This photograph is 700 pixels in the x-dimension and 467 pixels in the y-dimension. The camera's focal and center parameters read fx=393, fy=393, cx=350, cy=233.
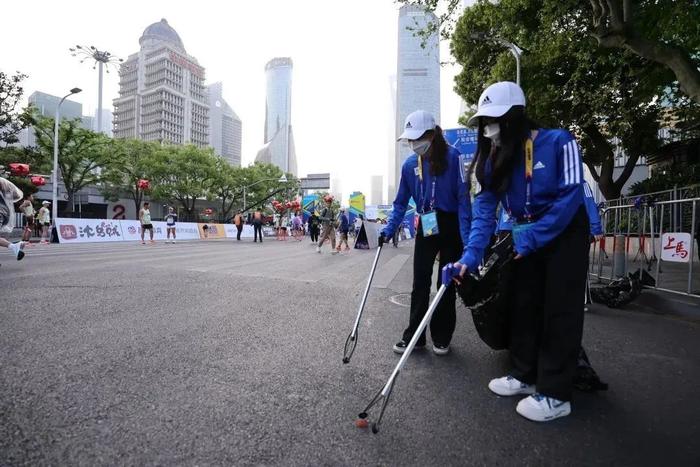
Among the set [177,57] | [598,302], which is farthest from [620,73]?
[177,57]

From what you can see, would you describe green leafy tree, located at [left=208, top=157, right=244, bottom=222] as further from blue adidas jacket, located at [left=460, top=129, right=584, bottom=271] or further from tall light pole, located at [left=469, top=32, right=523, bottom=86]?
blue adidas jacket, located at [left=460, top=129, right=584, bottom=271]

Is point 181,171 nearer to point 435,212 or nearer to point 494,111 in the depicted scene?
point 435,212

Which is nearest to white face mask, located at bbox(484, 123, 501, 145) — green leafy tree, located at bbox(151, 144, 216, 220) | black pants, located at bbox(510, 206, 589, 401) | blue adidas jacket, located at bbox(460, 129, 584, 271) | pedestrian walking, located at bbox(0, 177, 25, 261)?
blue adidas jacket, located at bbox(460, 129, 584, 271)

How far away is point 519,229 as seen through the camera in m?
2.27

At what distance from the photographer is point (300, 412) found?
1.98 m

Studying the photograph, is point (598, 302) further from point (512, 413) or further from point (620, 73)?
point (620, 73)

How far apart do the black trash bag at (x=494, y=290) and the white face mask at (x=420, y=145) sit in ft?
3.06

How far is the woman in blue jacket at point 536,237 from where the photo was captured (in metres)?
2.11

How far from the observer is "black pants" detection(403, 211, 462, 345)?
301 centimetres

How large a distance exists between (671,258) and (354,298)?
4538 mm

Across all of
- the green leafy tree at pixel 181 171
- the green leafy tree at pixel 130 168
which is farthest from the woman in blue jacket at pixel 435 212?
the green leafy tree at pixel 181 171

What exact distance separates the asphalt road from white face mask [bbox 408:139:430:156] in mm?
1568

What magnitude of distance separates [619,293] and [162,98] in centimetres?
12486

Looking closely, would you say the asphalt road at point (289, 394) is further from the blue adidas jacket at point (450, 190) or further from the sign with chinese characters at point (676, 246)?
the sign with chinese characters at point (676, 246)
